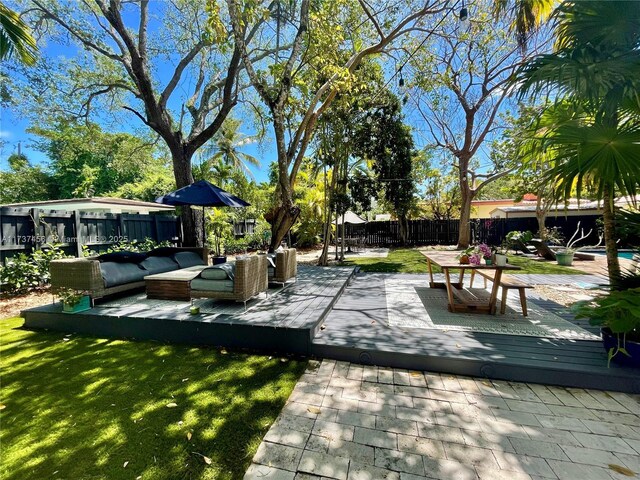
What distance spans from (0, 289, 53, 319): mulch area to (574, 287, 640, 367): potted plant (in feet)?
28.1

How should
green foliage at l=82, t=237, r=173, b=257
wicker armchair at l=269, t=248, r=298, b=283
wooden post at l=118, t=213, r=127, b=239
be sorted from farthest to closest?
1. wooden post at l=118, t=213, r=127, b=239
2. green foliage at l=82, t=237, r=173, b=257
3. wicker armchair at l=269, t=248, r=298, b=283

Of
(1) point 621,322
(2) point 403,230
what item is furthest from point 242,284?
(2) point 403,230

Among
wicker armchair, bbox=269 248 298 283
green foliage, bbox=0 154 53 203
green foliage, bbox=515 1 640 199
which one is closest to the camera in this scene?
green foliage, bbox=515 1 640 199

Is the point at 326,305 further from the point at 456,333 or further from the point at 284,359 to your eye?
the point at 456,333

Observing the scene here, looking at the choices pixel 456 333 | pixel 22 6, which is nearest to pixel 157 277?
pixel 456 333

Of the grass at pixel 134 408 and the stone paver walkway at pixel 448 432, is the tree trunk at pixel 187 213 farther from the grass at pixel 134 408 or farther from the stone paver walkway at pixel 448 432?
the stone paver walkway at pixel 448 432

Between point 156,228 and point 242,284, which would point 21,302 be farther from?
point 242,284

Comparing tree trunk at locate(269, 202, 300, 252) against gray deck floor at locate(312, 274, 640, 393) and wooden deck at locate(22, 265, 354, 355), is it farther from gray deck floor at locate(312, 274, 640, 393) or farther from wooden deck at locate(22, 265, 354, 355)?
gray deck floor at locate(312, 274, 640, 393)

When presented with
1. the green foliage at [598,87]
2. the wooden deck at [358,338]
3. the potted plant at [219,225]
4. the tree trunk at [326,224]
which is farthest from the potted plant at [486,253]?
the potted plant at [219,225]

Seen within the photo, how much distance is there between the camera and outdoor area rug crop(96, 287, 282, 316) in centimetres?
414

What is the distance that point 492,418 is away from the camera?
2.22 meters

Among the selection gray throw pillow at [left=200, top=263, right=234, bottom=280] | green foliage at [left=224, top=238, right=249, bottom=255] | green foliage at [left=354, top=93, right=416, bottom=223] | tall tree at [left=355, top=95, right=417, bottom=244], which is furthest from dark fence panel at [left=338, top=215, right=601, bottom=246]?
gray throw pillow at [left=200, top=263, right=234, bottom=280]

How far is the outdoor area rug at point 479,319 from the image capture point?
3.58m

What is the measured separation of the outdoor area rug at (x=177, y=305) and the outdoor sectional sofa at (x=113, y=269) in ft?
0.75
